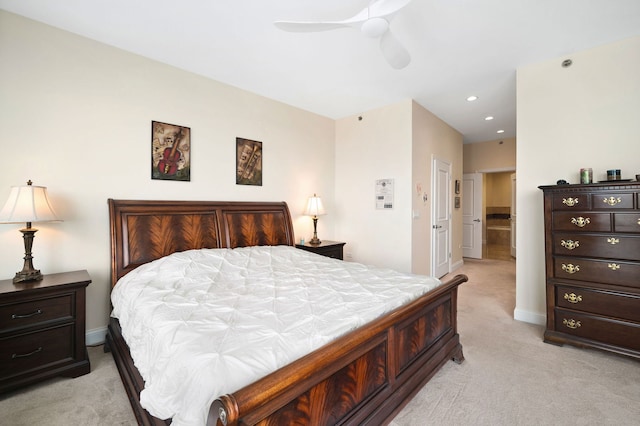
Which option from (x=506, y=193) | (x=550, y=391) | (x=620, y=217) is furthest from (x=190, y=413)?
(x=506, y=193)

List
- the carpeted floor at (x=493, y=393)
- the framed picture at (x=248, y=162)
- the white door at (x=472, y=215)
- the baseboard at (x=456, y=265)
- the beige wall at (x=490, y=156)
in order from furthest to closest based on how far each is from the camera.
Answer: the white door at (x=472, y=215) < the beige wall at (x=490, y=156) < the baseboard at (x=456, y=265) < the framed picture at (x=248, y=162) < the carpeted floor at (x=493, y=393)

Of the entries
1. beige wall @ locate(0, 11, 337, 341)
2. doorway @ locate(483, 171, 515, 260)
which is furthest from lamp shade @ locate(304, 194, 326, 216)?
doorway @ locate(483, 171, 515, 260)

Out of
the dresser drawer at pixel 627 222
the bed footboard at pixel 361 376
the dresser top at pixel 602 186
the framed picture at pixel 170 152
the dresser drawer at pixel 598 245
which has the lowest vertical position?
the bed footboard at pixel 361 376

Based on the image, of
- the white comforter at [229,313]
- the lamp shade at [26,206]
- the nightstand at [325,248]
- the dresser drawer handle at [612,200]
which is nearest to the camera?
the white comforter at [229,313]

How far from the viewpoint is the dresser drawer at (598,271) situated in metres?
2.27

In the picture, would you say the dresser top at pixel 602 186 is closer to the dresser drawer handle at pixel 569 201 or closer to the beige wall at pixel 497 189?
the dresser drawer handle at pixel 569 201

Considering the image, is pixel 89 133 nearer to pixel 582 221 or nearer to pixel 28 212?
pixel 28 212

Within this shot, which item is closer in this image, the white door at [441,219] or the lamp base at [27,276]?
the lamp base at [27,276]

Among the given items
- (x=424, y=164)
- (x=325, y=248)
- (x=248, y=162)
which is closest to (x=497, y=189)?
(x=424, y=164)

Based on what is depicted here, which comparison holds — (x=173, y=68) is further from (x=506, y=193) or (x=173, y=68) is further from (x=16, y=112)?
(x=506, y=193)

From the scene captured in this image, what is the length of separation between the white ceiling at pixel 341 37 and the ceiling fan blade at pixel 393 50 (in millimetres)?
372

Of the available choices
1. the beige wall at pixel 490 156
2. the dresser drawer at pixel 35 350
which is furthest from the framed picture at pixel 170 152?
the beige wall at pixel 490 156

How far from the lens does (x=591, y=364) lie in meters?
2.26

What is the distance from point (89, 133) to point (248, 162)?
1.62 metres
